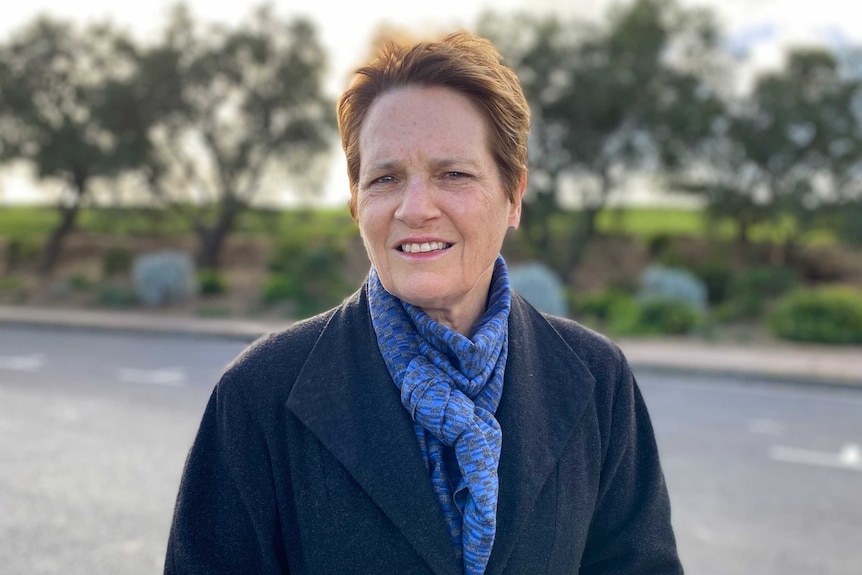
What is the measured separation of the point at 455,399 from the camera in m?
1.61

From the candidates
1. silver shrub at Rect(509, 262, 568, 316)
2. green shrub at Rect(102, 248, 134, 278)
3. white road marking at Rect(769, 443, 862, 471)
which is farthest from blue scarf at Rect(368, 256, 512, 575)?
green shrub at Rect(102, 248, 134, 278)

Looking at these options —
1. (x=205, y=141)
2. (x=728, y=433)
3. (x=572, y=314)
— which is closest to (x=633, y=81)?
(x=572, y=314)

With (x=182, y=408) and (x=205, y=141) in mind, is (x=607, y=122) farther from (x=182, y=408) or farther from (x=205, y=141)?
(x=182, y=408)

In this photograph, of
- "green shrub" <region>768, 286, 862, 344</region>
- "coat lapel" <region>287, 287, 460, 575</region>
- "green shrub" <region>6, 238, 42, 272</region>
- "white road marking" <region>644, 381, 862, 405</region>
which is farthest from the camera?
Result: "green shrub" <region>6, 238, 42, 272</region>

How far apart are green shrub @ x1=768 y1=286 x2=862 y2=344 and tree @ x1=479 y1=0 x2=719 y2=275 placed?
16.3 ft

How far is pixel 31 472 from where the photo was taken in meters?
6.54

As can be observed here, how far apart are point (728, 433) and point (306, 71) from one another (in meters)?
15.2

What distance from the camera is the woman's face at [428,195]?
1.66 meters

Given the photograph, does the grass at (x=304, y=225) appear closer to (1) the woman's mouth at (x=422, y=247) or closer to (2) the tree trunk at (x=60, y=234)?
(2) the tree trunk at (x=60, y=234)

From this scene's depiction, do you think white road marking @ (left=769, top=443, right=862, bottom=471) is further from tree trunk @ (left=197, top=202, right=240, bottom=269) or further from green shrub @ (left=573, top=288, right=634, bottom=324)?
tree trunk @ (left=197, top=202, right=240, bottom=269)

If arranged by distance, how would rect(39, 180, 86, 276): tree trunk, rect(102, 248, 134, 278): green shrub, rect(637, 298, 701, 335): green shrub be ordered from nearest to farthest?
rect(637, 298, 701, 335): green shrub
rect(102, 248, 134, 278): green shrub
rect(39, 180, 86, 276): tree trunk

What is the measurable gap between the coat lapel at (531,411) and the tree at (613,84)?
1654cm

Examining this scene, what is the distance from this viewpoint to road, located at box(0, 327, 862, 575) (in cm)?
512

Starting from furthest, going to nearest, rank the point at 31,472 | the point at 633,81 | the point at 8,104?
the point at 8,104 < the point at 633,81 < the point at 31,472
